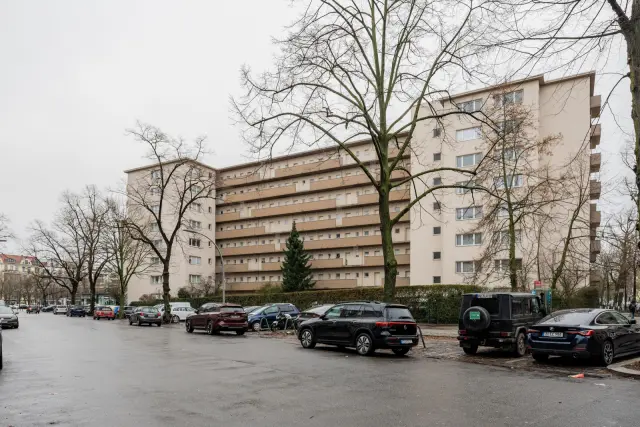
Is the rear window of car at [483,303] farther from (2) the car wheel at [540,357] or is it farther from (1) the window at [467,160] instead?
(1) the window at [467,160]

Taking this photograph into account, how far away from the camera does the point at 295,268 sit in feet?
192

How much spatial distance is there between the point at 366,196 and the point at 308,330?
41.3m

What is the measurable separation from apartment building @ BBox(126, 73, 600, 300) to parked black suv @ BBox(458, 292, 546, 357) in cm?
2205

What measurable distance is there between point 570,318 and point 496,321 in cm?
213

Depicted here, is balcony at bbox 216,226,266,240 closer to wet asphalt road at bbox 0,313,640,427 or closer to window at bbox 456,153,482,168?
window at bbox 456,153,482,168

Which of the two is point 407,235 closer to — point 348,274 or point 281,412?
point 348,274

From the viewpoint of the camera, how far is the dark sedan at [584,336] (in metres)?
13.0

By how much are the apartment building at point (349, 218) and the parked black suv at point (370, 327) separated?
23.6 m

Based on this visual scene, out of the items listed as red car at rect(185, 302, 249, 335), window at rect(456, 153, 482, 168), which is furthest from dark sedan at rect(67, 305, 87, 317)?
window at rect(456, 153, 482, 168)

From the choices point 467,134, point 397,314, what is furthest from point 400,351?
point 467,134

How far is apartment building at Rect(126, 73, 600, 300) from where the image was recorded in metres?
44.9

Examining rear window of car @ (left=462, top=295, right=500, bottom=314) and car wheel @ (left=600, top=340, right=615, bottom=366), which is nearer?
car wheel @ (left=600, top=340, right=615, bottom=366)

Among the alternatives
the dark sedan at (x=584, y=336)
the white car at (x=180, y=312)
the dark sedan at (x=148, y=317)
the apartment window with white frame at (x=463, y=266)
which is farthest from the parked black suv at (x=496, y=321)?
the white car at (x=180, y=312)

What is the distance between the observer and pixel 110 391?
365 inches
